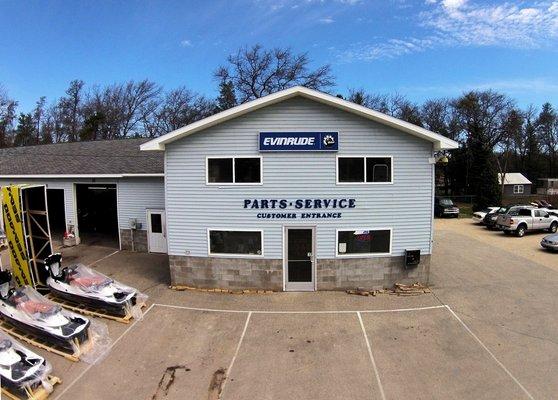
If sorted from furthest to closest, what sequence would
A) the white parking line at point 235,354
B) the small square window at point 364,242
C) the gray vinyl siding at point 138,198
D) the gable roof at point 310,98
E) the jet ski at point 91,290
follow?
the gray vinyl siding at point 138,198 → the small square window at point 364,242 → the gable roof at point 310,98 → the jet ski at point 91,290 → the white parking line at point 235,354

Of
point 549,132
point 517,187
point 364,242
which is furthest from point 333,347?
point 549,132

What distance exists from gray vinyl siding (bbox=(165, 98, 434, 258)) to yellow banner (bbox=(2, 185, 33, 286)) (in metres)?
4.54

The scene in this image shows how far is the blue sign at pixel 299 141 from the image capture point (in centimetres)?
1146

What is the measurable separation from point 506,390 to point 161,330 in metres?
7.62

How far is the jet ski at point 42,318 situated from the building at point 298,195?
379 centimetres

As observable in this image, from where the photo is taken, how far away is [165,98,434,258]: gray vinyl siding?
1152 centimetres

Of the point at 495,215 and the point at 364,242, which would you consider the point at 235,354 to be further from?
the point at 495,215

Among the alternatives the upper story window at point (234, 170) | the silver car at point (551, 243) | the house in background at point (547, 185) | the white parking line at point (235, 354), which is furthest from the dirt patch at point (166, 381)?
the house in background at point (547, 185)

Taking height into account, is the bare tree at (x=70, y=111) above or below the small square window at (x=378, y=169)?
above

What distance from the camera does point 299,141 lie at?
37.7 ft

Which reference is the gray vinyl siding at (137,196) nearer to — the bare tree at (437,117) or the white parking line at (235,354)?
the white parking line at (235,354)

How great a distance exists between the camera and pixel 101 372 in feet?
25.5

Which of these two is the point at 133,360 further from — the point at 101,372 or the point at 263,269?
the point at 263,269

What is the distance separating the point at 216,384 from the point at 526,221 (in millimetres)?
22163
